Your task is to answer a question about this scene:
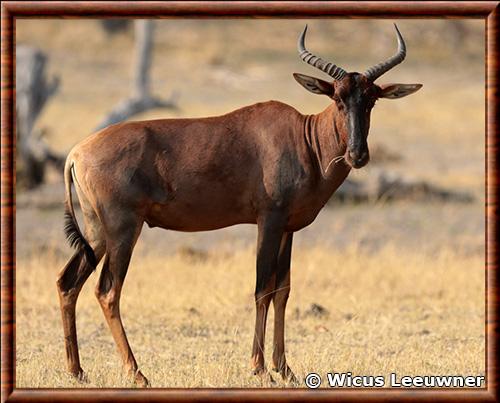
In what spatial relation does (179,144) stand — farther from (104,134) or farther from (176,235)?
(176,235)

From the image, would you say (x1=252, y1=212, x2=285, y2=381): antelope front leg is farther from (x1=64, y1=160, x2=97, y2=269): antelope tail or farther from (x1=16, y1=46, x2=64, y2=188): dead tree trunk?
(x1=16, y1=46, x2=64, y2=188): dead tree trunk

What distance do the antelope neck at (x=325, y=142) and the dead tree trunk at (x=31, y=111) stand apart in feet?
39.9

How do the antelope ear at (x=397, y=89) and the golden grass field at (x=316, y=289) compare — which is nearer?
the antelope ear at (x=397, y=89)

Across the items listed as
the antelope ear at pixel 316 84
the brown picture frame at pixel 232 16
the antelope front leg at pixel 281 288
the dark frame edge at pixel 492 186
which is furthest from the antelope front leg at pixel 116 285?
the dark frame edge at pixel 492 186

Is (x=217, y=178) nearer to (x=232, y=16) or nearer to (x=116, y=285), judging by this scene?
(x=116, y=285)

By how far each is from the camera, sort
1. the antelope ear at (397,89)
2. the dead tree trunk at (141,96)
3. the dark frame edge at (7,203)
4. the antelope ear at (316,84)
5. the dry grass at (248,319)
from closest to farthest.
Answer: the dark frame edge at (7,203), the antelope ear at (316,84), the antelope ear at (397,89), the dry grass at (248,319), the dead tree trunk at (141,96)

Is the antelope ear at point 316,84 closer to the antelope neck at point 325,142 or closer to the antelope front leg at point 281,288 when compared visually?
the antelope neck at point 325,142

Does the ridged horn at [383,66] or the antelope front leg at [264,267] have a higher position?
the ridged horn at [383,66]

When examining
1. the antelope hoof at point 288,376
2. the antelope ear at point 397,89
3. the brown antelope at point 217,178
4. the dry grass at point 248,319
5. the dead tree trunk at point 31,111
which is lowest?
the antelope hoof at point 288,376

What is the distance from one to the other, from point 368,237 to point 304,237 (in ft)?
3.14

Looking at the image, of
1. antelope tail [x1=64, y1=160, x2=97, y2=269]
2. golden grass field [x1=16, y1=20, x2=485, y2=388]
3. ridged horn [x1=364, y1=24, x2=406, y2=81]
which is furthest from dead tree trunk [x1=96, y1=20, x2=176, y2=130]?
ridged horn [x1=364, y1=24, x2=406, y2=81]

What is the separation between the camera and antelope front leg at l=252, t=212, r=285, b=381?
29.8ft

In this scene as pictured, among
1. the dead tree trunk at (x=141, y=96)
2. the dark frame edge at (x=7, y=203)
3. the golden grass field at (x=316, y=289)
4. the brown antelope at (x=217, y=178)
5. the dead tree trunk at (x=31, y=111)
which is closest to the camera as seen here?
the dark frame edge at (x=7, y=203)

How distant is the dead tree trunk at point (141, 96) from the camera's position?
2025 centimetres
